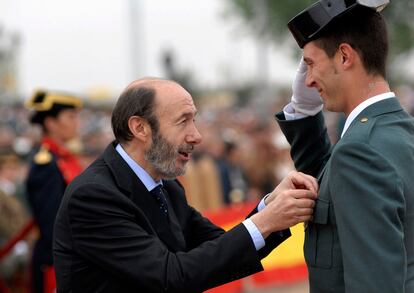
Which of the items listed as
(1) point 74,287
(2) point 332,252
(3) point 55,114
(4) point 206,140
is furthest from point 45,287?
(4) point 206,140

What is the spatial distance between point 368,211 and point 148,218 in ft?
3.25

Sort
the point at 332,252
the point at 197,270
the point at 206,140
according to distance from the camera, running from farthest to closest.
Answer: the point at 206,140 < the point at 197,270 < the point at 332,252

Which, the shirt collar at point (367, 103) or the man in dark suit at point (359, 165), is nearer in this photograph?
the man in dark suit at point (359, 165)

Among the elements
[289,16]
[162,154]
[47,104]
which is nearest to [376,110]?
[162,154]

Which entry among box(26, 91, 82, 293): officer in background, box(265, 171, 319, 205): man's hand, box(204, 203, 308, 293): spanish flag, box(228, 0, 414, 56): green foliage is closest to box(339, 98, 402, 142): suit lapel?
box(265, 171, 319, 205): man's hand

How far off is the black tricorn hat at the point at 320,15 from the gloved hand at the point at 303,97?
30cm

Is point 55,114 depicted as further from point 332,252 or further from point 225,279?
point 332,252

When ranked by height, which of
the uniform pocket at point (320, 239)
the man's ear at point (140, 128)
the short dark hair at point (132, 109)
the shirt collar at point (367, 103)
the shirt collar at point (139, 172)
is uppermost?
the short dark hair at point (132, 109)

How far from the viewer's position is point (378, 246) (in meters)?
2.23

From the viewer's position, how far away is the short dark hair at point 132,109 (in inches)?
115

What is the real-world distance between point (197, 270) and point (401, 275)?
78 centimetres

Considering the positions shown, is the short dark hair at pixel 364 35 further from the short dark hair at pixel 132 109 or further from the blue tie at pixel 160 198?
the blue tie at pixel 160 198

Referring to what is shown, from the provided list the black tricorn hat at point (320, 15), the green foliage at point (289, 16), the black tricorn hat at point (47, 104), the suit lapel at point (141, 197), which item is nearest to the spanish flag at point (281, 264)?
the black tricorn hat at point (47, 104)

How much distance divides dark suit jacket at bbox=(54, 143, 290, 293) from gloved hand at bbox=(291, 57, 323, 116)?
606 mm
